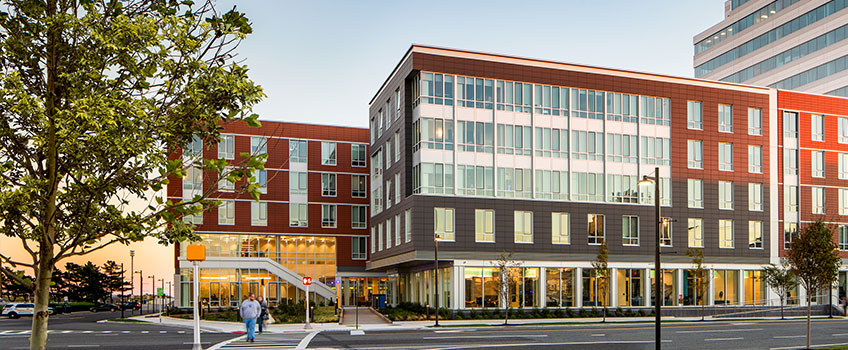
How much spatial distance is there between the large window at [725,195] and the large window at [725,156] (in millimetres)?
1165

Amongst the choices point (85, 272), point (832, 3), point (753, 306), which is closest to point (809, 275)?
point (753, 306)

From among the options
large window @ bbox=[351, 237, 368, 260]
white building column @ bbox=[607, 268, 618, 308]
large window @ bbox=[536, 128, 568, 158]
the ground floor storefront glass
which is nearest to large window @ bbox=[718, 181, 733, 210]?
white building column @ bbox=[607, 268, 618, 308]

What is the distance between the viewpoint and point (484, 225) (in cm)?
5022

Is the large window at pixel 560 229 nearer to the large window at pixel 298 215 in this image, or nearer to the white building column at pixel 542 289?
the white building column at pixel 542 289

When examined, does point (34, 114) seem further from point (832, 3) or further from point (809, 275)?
point (832, 3)

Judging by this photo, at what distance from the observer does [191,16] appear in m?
7.97

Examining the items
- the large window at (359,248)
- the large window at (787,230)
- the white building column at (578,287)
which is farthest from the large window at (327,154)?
the large window at (787,230)

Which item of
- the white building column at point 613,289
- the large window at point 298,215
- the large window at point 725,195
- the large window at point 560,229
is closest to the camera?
the large window at point 560,229

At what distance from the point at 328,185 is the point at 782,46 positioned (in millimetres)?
59687

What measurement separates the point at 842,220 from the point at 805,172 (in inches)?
219

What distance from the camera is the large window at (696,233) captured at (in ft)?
178

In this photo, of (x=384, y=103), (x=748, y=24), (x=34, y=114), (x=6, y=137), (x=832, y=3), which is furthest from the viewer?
(x=748, y=24)

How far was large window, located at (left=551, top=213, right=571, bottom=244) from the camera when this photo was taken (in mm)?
51594

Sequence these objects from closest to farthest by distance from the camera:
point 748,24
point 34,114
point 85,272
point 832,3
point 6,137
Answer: point 34,114, point 6,137, point 832,3, point 748,24, point 85,272
